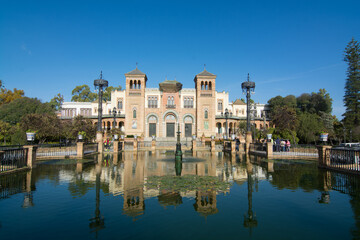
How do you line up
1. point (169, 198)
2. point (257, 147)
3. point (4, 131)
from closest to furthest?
point (169, 198)
point (257, 147)
point (4, 131)

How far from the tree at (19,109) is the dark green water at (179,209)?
42155 millimetres

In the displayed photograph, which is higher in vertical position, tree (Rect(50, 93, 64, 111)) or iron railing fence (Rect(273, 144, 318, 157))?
tree (Rect(50, 93, 64, 111))

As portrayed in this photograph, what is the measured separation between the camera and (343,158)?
1164 cm

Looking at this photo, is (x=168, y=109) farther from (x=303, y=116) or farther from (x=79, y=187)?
(x=79, y=187)

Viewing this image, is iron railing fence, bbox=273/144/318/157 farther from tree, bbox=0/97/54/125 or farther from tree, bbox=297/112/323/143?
tree, bbox=0/97/54/125

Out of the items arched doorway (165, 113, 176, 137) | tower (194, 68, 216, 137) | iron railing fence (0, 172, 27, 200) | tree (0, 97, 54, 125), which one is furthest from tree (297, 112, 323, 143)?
tree (0, 97, 54, 125)

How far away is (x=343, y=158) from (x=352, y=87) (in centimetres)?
4006

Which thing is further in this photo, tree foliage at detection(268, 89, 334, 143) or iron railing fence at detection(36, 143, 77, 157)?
tree foliage at detection(268, 89, 334, 143)

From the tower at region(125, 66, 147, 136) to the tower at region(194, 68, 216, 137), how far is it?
11.8 m

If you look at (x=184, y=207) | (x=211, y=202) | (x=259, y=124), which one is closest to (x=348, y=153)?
(x=211, y=202)

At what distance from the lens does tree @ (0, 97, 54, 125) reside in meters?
43.0

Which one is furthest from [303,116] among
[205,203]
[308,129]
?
[205,203]

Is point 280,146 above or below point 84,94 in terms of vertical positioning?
below

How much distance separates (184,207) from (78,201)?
2.97 metres
